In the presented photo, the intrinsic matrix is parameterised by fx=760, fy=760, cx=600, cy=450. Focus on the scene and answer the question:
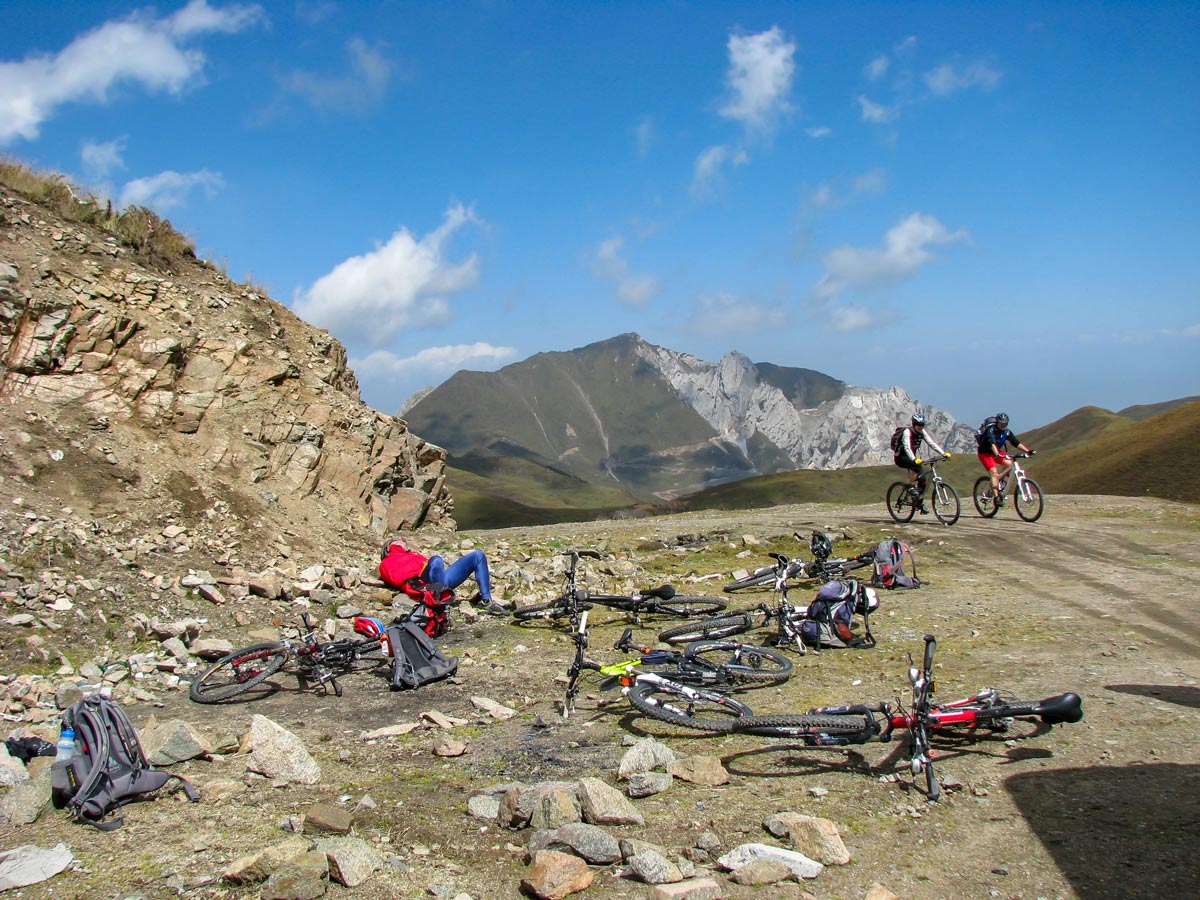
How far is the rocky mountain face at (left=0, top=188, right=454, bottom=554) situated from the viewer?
14.8 metres

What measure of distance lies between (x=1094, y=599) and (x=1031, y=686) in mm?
4912

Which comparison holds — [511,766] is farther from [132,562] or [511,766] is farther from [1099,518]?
[1099,518]

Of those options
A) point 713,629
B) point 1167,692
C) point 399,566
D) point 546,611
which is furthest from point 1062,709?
point 399,566

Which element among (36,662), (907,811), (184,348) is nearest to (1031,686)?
(907,811)

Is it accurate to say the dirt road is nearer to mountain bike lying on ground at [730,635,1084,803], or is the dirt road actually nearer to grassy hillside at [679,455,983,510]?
mountain bike lying on ground at [730,635,1084,803]

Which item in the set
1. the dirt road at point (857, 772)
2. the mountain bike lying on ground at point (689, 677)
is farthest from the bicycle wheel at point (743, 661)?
the dirt road at point (857, 772)

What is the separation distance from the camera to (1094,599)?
38.9ft

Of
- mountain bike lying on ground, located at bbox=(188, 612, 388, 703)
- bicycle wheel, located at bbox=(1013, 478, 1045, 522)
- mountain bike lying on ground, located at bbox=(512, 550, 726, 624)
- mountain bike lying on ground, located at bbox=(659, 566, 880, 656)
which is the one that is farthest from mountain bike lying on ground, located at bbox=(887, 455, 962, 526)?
mountain bike lying on ground, located at bbox=(188, 612, 388, 703)

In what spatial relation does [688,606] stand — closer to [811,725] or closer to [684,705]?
[684,705]

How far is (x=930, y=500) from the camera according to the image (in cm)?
2016

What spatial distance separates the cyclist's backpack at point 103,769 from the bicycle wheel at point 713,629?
658 centimetres

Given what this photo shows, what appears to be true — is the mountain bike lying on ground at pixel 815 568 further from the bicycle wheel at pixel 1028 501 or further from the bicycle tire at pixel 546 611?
the bicycle wheel at pixel 1028 501

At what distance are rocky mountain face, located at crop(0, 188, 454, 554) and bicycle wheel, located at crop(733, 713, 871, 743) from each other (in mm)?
12373

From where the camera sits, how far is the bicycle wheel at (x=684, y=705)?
7.61m
